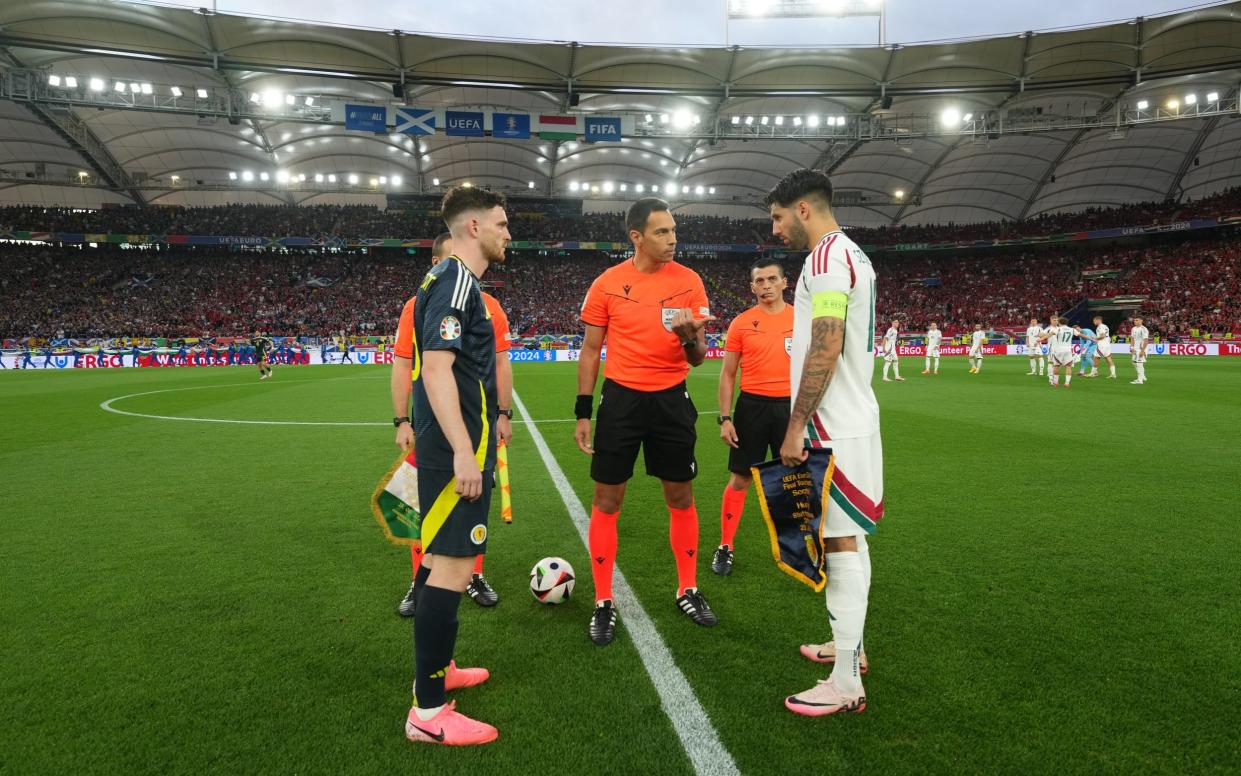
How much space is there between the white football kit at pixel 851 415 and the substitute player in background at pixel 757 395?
5.68 ft

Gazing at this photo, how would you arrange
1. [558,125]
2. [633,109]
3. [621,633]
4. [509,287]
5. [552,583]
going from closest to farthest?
[621,633] → [552,583] → [558,125] → [633,109] → [509,287]

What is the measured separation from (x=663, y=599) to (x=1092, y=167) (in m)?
53.7

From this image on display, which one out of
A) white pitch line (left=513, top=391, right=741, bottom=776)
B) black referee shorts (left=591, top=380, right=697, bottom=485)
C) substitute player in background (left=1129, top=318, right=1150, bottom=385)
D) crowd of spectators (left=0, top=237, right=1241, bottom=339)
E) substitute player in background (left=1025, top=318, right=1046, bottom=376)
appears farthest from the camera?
crowd of spectators (left=0, top=237, right=1241, bottom=339)

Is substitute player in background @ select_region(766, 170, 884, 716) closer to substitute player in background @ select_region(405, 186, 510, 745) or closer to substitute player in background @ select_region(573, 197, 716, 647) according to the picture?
substitute player in background @ select_region(573, 197, 716, 647)

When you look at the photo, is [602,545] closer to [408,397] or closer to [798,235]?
[408,397]

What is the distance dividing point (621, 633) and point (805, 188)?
2.47m

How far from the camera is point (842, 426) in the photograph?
288 cm

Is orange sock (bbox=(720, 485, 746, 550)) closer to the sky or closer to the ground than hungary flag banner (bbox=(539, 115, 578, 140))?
closer to the ground

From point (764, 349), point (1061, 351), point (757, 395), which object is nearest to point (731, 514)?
point (757, 395)

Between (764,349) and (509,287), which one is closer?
(764,349)

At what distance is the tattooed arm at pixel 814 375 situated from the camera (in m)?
2.76

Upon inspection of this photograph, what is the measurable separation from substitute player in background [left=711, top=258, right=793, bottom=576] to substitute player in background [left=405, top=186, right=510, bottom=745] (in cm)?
230

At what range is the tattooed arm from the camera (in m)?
2.76

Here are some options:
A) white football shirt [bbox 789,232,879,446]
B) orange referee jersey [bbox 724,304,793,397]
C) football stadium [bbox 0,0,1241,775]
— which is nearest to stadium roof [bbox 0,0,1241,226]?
A: football stadium [bbox 0,0,1241,775]
